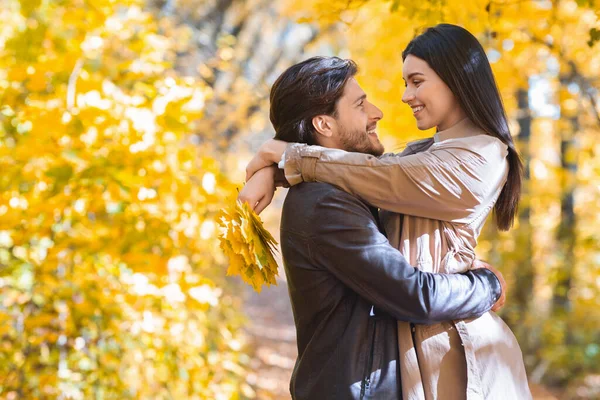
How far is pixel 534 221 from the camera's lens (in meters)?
9.04

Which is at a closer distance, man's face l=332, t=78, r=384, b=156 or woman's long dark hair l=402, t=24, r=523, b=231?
woman's long dark hair l=402, t=24, r=523, b=231

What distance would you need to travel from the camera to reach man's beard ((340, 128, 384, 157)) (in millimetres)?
2148

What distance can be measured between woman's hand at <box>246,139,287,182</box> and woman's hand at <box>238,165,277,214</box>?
0.02 meters

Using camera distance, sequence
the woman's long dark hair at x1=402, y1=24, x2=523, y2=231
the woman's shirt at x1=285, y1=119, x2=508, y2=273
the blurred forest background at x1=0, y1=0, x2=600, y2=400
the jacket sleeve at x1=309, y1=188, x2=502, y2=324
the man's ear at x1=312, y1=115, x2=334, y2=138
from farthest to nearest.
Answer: the blurred forest background at x1=0, y1=0, x2=600, y2=400 → the man's ear at x1=312, y1=115, x2=334, y2=138 → the woman's long dark hair at x1=402, y1=24, x2=523, y2=231 → the woman's shirt at x1=285, y1=119, x2=508, y2=273 → the jacket sleeve at x1=309, y1=188, x2=502, y2=324

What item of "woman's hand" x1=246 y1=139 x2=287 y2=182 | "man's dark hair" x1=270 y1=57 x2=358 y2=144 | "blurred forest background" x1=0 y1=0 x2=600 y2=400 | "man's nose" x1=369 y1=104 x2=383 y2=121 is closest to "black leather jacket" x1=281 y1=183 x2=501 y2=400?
"woman's hand" x1=246 y1=139 x2=287 y2=182

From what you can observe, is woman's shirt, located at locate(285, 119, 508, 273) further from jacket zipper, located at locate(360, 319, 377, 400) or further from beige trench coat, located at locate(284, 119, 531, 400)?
jacket zipper, located at locate(360, 319, 377, 400)

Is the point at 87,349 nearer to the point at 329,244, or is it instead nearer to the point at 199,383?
the point at 199,383

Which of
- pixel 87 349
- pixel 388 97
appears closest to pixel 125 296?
pixel 87 349

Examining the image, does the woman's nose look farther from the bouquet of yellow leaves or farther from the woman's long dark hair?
the bouquet of yellow leaves

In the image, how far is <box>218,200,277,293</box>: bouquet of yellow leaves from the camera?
76.6 inches

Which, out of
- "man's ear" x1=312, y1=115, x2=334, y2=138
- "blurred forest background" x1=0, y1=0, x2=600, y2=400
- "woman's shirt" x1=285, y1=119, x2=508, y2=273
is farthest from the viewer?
"blurred forest background" x1=0, y1=0, x2=600, y2=400

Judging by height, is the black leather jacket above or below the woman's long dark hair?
below

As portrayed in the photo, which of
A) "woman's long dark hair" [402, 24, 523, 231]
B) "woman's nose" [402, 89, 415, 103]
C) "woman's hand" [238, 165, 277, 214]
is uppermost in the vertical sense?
"woman's long dark hair" [402, 24, 523, 231]

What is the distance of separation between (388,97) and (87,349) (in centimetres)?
442
